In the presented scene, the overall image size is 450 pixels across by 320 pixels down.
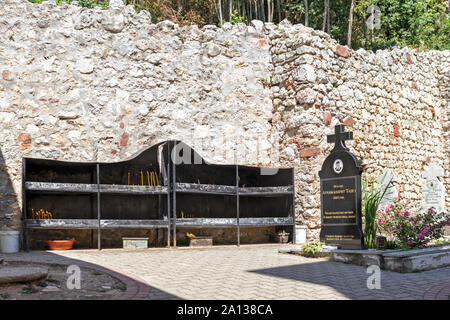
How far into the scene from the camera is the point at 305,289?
16.1 ft

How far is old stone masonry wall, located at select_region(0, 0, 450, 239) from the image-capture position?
28.6 feet

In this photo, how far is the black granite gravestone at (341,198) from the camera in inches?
295

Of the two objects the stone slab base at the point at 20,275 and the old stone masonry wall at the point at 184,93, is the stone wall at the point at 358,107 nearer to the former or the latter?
the old stone masonry wall at the point at 184,93

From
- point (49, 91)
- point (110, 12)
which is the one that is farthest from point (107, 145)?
point (110, 12)

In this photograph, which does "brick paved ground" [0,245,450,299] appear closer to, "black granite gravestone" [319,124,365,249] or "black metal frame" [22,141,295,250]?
"black metal frame" [22,141,295,250]

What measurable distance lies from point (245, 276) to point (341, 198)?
9.22 ft

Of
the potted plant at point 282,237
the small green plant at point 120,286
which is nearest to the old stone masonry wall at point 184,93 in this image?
the potted plant at point 282,237

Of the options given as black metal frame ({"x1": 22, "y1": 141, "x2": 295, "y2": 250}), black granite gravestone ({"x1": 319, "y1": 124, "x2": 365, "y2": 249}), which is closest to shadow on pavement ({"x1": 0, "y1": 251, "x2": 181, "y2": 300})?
black metal frame ({"x1": 22, "y1": 141, "x2": 295, "y2": 250})

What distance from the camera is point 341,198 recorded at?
7.79 metres

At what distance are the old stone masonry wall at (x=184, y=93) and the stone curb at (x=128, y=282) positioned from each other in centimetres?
281

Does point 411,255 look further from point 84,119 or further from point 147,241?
point 84,119

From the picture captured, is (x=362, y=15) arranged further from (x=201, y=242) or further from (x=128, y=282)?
(x=128, y=282)

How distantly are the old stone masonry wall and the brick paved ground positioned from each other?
2372mm
